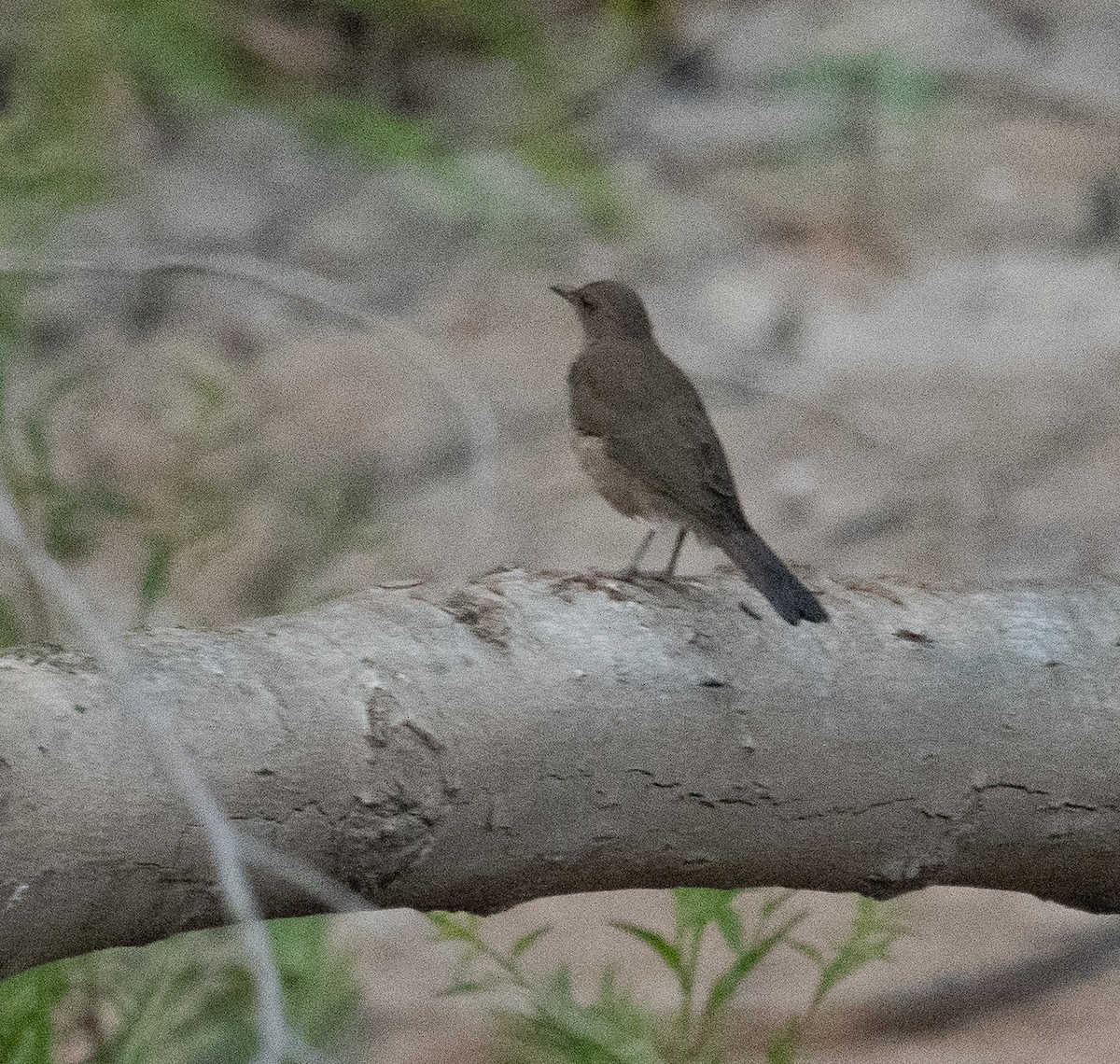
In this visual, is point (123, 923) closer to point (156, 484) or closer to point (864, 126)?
point (156, 484)

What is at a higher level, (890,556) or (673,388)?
(673,388)

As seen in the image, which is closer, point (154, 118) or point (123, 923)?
point (123, 923)

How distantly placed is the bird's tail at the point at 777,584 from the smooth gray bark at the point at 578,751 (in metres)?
0.02

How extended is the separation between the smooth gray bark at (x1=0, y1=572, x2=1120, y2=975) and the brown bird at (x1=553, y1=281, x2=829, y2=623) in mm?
308

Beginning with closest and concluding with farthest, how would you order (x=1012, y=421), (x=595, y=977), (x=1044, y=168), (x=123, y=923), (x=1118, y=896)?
(x=123, y=923) → (x=1118, y=896) → (x=595, y=977) → (x=1012, y=421) → (x=1044, y=168)

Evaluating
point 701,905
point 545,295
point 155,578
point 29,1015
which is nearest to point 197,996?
point 29,1015

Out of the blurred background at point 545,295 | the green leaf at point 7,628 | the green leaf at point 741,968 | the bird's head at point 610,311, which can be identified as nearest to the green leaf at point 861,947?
the green leaf at point 741,968

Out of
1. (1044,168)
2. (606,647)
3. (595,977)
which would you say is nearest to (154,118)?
(1044,168)

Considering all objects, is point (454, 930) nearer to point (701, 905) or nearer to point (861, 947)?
point (701, 905)

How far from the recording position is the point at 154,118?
20.9ft

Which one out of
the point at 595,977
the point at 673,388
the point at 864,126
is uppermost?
the point at 864,126

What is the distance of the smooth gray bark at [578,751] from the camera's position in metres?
1.59

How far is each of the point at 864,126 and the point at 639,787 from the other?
505 cm

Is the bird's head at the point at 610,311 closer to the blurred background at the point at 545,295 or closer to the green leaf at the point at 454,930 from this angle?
the blurred background at the point at 545,295
